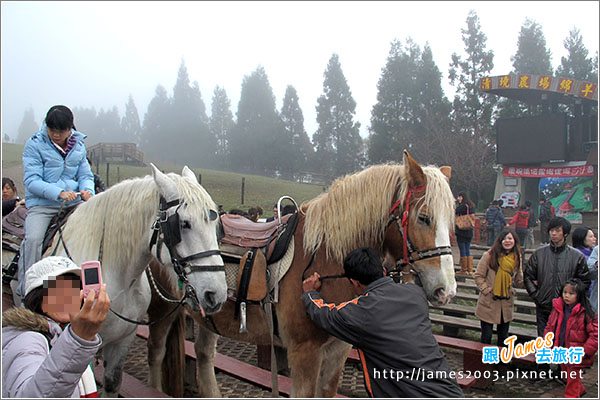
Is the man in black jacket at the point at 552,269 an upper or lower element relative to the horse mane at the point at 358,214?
lower

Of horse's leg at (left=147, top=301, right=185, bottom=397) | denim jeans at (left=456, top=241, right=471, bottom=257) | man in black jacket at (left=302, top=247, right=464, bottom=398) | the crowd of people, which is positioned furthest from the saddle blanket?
denim jeans at (left=456, top=241, right=471, bottom=257)

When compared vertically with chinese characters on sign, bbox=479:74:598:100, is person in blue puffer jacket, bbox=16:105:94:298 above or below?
below

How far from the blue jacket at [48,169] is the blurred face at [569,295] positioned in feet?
15.2

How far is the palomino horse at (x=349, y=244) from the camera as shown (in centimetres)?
229

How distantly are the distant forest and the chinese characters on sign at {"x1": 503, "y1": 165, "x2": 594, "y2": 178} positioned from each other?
2.75 feet

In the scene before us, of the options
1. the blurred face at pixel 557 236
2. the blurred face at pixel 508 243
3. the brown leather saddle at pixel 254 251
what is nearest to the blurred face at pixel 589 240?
the blurred face at pixel 557 236

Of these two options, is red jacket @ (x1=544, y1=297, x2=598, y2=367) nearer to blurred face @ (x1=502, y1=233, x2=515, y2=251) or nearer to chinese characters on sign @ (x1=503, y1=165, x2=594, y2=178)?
blurred face @ (x1=502, y1=233, x2=515, y2=251)

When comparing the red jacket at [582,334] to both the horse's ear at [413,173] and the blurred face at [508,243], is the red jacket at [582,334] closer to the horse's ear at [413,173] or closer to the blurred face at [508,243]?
the blurred face at [508,243]

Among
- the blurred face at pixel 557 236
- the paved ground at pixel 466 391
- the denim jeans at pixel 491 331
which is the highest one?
the blurred face at pixel 557 236

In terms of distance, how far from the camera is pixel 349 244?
2.48 m

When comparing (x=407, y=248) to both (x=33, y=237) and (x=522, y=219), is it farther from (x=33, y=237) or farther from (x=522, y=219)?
(x=522, y=219)

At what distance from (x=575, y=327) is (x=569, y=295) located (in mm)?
A: 314

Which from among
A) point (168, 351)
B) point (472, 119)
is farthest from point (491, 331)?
point (472, 119)

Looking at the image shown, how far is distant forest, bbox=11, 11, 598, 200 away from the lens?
46.7 ft
